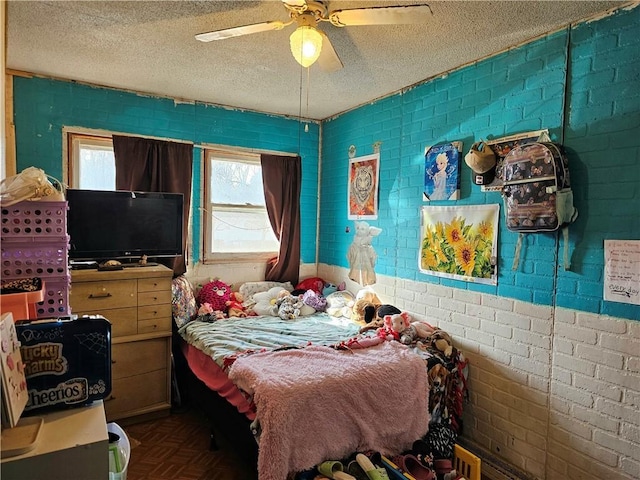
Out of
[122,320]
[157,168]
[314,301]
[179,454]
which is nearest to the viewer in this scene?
[179,454]

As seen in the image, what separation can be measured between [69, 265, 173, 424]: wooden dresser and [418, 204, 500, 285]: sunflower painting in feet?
6.55

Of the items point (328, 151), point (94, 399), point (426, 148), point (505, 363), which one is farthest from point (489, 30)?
point (94, 399)

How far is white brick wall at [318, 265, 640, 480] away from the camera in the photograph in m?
1.92

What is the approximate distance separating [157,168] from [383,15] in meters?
2.49

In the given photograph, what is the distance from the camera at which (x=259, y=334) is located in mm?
2934

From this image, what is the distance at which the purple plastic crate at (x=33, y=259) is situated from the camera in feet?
4.60

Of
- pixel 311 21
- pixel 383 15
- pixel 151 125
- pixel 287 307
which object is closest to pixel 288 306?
pixel 287 307

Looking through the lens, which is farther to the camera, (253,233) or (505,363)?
(253,233)

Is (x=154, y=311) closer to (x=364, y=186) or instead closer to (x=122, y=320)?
(x=122, y=320)

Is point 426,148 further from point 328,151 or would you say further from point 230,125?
point 230,125

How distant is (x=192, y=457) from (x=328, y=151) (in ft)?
10.0

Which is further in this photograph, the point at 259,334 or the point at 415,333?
the point at 259,334

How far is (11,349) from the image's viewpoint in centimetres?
103

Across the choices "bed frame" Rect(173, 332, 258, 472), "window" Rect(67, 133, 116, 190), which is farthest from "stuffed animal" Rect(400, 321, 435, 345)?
"window" Rect(67, 133, 116, 190)
